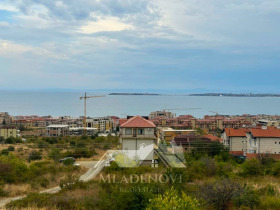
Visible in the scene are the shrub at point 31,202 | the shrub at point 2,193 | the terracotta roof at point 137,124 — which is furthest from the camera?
the terracotta roof at point 137,124

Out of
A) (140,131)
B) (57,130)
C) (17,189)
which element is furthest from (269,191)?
(57,130)

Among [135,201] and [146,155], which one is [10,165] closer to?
[146,155]

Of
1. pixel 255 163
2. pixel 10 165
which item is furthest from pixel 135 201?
pixel 255 163

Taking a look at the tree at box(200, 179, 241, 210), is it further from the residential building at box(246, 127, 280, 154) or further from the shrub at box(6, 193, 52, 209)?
the residential building at box(246, 127, 280, 154)

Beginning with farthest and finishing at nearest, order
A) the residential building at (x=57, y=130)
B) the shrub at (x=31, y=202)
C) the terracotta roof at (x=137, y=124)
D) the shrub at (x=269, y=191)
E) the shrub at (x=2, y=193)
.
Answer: the residential building at (x=57, y=130), the terracotta roof at (x=137, y=124), the shrub at (x=2, y=193), the shrub at (x=269, y=191), the shrub at (x=31, y=202)

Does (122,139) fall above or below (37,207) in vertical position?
above

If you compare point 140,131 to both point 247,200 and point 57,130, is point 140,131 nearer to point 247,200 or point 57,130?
point 247,200

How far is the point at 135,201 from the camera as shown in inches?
234

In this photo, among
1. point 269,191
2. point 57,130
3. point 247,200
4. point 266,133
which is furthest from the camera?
point 57,130

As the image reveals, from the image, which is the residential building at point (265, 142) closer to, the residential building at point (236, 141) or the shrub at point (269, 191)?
the residential building at point (236, 141)

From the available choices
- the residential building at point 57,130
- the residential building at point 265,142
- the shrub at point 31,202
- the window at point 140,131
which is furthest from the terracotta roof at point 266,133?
the residential building at point 57,130

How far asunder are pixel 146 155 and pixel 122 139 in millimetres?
1237

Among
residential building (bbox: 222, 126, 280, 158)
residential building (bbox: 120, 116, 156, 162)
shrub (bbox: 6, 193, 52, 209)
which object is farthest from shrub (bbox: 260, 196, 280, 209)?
residential building (bbox: 222, 126, 280, 158)

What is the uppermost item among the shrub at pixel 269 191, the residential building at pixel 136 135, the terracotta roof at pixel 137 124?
the terracotta roof at pixel 137 124
